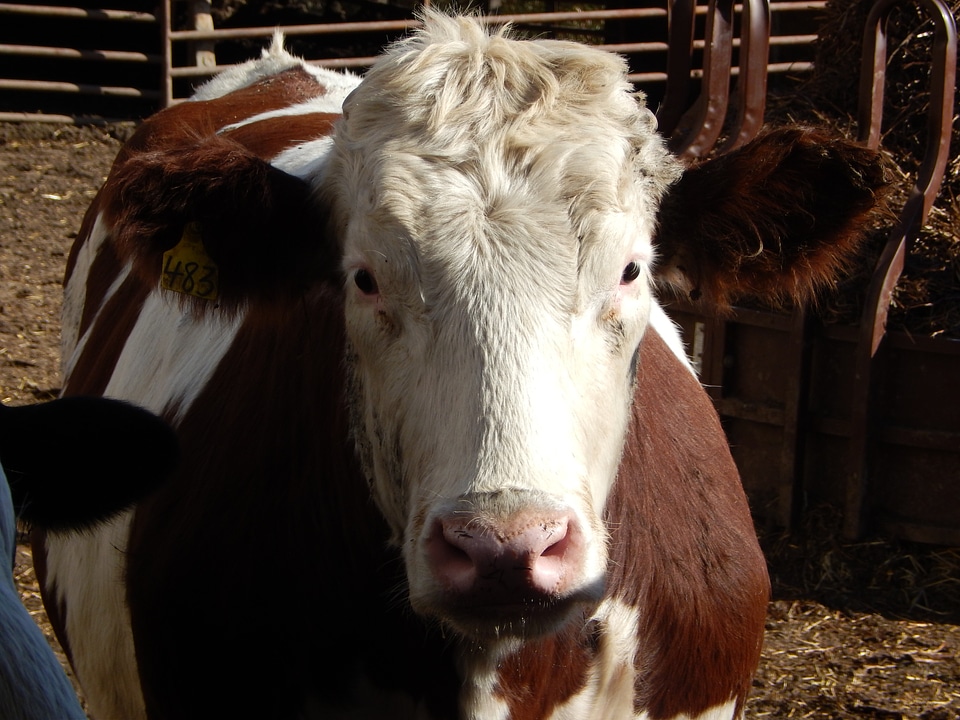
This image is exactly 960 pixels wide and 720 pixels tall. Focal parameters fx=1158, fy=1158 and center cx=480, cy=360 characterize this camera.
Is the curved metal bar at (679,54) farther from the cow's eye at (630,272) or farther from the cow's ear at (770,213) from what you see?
the cow's eye at (630,272)

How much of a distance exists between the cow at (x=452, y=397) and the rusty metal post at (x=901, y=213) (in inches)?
73.7

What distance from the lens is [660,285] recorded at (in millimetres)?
2895

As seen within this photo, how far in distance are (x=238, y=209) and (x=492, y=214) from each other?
612 millimetres

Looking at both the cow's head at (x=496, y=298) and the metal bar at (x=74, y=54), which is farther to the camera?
the metal bar at (x=74, y=54)

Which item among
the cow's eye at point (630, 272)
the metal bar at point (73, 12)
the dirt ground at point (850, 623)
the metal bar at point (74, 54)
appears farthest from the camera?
the metal bar at point (74, 54)

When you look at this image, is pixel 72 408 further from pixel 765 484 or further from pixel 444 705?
pixel 765 484

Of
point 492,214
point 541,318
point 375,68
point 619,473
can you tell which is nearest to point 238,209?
point 375,68

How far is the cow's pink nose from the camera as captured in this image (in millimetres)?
1795

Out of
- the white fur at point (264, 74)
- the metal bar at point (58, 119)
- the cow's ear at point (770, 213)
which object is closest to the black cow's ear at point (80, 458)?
the cow's ear at point (770, 213)

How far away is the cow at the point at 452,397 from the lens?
204 cm

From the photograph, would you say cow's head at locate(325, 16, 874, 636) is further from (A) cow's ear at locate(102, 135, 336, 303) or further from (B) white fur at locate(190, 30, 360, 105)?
(B) white fur at locate(190, 30, 360, 105)

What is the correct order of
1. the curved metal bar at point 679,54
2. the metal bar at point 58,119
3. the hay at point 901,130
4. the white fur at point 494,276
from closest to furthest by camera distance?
the white fur at point 494,276, the hay at point 901,130, the curved metal bar at point 679,54, the metal bar at point 58,119

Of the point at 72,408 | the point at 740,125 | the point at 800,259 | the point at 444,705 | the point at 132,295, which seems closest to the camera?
the point at 72,408

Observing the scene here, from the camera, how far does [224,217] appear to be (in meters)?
2.44
